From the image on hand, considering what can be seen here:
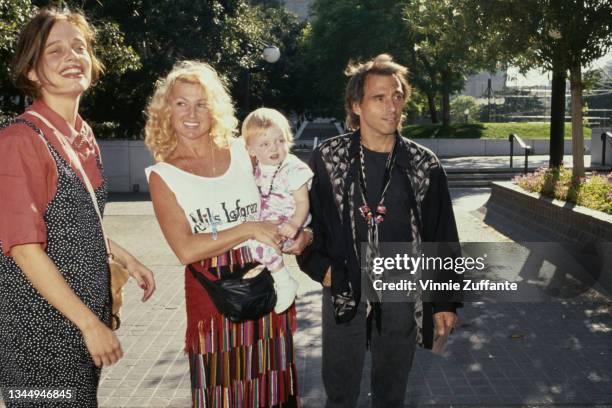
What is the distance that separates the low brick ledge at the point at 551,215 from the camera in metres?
9.28

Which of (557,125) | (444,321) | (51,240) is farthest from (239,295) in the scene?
(557,125)

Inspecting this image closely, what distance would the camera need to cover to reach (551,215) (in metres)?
11.4

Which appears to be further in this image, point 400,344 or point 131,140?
point 131,140

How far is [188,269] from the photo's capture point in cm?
316

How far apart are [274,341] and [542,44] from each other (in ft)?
36.2

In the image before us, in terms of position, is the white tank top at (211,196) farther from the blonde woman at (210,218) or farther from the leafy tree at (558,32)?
the leafy tree at (558,32)

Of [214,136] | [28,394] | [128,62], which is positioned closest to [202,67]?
[214,136]

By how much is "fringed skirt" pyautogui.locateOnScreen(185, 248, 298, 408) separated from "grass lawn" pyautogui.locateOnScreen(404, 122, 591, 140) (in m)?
36.0

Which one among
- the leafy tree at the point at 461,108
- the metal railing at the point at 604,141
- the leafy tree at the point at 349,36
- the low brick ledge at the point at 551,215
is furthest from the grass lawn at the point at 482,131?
the leafy tree at the point at 461,108

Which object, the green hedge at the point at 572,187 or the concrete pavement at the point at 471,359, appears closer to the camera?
the concrete pavement at the point at 471,359

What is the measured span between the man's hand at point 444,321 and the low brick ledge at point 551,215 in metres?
5.92

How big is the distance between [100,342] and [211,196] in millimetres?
861

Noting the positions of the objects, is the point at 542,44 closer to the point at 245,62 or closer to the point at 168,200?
the point at 168,200

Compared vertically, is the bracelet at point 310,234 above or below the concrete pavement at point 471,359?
above
